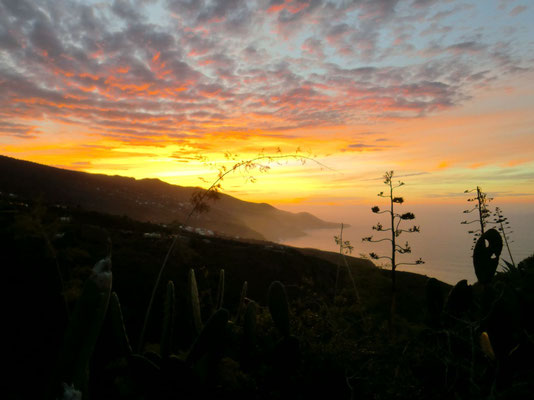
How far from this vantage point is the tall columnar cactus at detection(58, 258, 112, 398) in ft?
5.95

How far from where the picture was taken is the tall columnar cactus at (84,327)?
1.81 m

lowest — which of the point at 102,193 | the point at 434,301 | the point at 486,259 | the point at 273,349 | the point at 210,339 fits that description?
the point at 273,349

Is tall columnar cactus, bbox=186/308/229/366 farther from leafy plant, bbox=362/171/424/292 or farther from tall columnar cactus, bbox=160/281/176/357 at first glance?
leafy plant, bbox=362/171/424/292

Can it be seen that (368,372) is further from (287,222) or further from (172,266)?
(287,222)

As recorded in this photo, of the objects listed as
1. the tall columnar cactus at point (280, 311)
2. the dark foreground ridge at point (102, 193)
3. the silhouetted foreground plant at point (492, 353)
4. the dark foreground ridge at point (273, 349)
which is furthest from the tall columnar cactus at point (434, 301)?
the dark foreground ridge at point (102, 193)

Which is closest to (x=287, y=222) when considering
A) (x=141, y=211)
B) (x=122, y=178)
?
(x=122, y=178)

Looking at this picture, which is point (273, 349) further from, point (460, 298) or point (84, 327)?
point (460, 298)

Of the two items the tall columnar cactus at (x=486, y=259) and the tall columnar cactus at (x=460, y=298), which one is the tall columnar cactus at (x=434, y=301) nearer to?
the tall columnar cactus at (x=460, y=298)

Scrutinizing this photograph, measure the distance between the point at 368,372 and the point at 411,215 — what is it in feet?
12.9

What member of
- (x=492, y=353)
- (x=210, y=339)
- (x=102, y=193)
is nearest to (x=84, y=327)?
(x=210, y=339)

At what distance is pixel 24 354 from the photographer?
3.38m

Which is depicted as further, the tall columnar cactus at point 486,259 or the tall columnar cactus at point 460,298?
the tall columnar cactus at point 486,259

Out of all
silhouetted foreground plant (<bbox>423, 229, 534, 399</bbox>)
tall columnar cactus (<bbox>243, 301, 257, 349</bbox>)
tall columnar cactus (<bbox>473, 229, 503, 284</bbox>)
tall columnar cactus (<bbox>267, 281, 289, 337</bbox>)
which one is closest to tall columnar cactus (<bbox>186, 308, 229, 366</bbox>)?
tall columnar cactus (<bbox>243, 301, 257, 349</bbox>)

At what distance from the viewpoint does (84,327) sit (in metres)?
1.86
